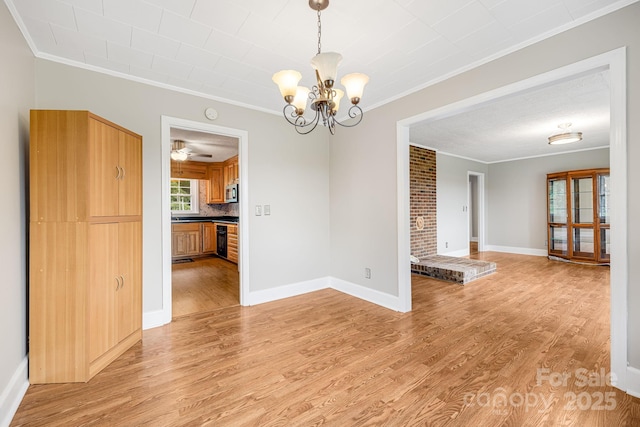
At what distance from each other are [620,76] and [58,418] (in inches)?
158

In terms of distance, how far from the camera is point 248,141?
136 inches

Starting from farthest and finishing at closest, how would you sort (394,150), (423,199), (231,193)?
(231,193)
(423,199)
(394,150)

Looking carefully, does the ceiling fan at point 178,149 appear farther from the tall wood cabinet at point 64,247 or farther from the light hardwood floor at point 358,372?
the light hardwood floor at point 358,372

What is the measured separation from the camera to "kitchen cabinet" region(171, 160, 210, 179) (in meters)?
6.89

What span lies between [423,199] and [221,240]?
188 inches

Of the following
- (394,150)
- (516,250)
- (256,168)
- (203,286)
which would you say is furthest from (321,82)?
(516,250)

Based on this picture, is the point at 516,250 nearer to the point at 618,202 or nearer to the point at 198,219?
the point at 618,202

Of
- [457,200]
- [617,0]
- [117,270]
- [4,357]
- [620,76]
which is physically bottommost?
[4,357]

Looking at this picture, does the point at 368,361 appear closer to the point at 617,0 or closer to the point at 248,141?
the point at 248,141

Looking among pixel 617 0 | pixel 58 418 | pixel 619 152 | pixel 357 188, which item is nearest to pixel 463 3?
pixel 617 0

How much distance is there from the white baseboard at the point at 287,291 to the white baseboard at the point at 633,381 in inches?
120

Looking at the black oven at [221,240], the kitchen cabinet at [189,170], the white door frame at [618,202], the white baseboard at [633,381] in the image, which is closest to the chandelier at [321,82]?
the white door frame at [618,202]

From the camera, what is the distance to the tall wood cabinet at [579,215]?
558 cm

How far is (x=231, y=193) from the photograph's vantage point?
21.2 ft
